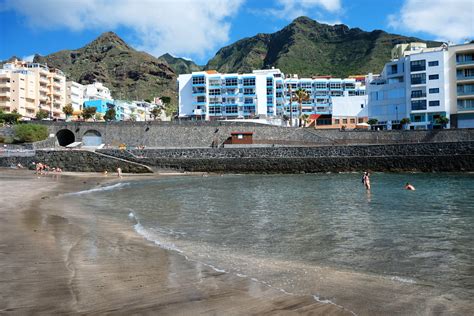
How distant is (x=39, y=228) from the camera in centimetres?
1334

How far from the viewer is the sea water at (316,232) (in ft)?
31.5

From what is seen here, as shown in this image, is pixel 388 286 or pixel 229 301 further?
pixel 388 286

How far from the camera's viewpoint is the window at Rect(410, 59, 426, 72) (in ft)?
253

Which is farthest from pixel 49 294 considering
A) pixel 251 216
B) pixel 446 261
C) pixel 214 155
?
pixel 214 155

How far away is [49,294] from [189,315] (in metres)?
2.25

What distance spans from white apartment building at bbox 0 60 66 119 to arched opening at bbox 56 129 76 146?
23.2 meters

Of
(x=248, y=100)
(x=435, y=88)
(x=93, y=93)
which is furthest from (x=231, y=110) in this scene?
(x=93, y=93)

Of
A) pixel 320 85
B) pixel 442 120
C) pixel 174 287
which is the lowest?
pixel 174 287

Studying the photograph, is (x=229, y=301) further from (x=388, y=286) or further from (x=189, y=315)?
(x=388, y=286)

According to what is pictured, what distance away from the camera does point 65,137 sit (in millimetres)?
72312

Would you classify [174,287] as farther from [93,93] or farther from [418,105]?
[93,93]

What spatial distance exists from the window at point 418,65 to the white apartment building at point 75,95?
258ft

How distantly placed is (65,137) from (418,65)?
62487 mm

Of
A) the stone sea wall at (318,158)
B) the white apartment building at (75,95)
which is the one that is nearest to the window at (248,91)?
the white apartment building at (75,95)
